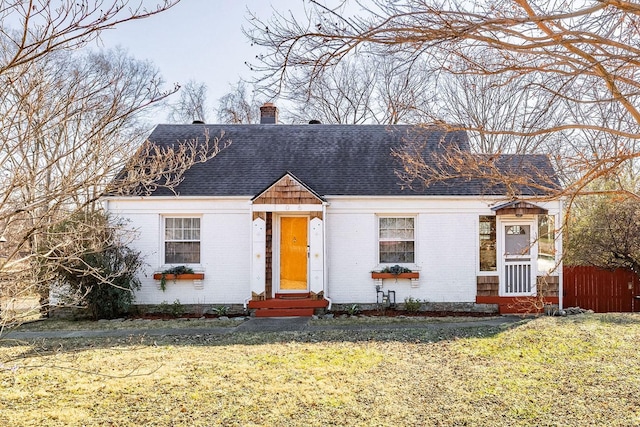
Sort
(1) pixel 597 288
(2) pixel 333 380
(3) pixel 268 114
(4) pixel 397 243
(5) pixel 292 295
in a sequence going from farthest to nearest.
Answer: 1. (3) pixel 268 114
2. (1) pixel 597 288
3. (4) pixel 397 243
4. (5) pixel 292 295
5. (2) pixel 333 380

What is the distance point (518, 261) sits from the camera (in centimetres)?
1327

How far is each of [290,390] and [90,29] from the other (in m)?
4.98

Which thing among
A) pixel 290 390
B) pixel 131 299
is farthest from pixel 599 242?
pixel 131 299

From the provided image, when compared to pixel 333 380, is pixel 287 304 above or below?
above

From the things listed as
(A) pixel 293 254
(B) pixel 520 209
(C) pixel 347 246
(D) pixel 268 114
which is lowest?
(A) pixel 293 254

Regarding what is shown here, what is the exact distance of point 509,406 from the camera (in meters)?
5.71

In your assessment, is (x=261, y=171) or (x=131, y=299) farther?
(x=261, y=171)

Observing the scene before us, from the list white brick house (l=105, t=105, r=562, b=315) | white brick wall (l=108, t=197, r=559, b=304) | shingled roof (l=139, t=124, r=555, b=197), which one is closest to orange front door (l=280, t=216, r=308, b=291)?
white brick house (l=105, t=105, r=562, b=315)

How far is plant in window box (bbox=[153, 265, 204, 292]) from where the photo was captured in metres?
12.9

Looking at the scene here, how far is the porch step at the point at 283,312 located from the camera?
491 inches

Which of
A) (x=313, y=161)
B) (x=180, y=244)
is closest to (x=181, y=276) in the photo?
(x=180, y=244)

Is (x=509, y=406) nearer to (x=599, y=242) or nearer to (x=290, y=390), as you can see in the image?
(x=290, y=390)

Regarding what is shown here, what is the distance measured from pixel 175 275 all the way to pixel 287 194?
13.0ft

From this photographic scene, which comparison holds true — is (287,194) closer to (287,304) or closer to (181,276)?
(287,304)
